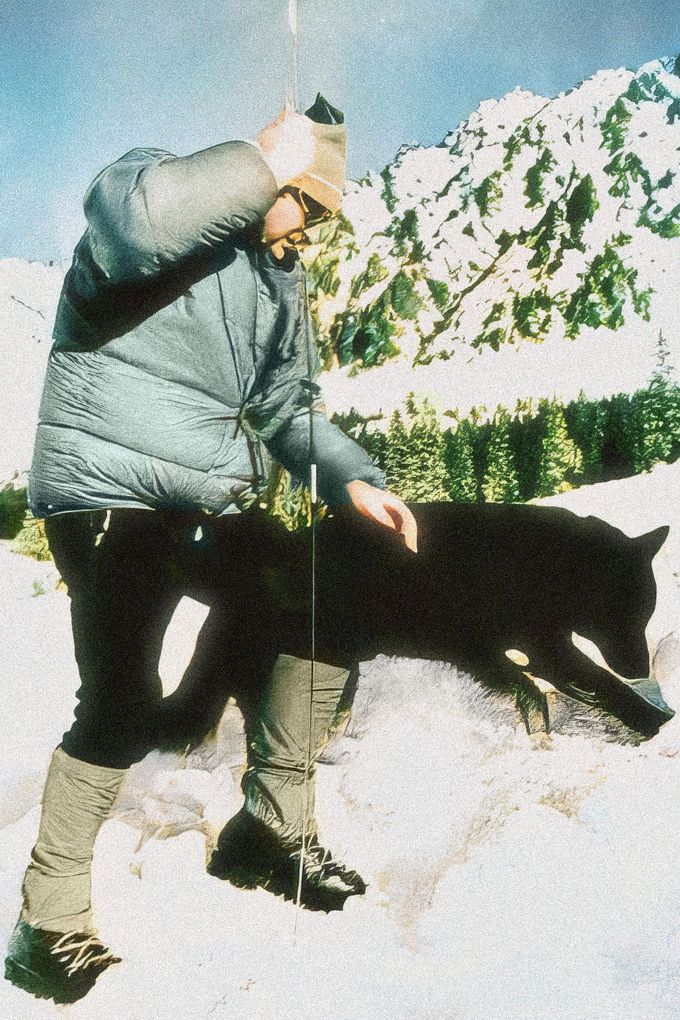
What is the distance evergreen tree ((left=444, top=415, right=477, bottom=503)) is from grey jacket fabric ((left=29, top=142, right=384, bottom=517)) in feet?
1.11

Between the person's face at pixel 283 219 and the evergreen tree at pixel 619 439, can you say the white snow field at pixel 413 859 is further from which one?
the person's face at pixel 283 219

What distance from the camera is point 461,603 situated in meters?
1.67

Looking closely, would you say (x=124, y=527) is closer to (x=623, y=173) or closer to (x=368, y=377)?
(x=368, y=377)

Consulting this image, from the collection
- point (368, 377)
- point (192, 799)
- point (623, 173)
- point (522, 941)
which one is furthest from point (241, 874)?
point (623, 173)

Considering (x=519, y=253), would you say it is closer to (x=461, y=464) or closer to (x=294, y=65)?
(x=461, y=464)

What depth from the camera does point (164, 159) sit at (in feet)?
3.55

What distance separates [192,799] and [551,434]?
1341 millimetres

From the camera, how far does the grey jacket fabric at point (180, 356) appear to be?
1.05 m

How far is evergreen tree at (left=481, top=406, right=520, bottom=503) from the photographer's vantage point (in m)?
1.77

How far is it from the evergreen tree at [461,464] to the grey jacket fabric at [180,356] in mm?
337

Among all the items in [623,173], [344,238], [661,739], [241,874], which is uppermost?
[623,173]

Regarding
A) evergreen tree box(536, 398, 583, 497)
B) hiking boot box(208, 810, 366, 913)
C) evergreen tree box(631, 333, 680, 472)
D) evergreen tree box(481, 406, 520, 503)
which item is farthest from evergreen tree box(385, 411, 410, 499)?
hiking boot box(208, 810, 366, 913)

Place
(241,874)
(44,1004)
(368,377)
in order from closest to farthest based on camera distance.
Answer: (44,1004) < (241,874) < (368,377)

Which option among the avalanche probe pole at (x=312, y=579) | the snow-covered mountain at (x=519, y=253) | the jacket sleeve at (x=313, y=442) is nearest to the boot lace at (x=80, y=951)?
the avalanche probe pole at (x=312, y=579)
